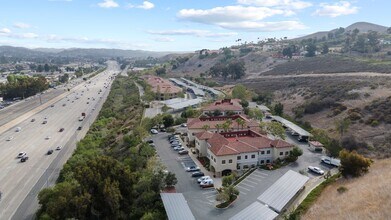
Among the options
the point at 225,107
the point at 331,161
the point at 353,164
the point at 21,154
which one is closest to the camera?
the point at 353,164

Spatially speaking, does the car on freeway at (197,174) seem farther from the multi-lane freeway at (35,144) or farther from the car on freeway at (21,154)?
the car on freeway at (21,154)

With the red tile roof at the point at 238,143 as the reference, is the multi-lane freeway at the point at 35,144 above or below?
below

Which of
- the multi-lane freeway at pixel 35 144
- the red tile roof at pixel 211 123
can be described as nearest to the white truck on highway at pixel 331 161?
the red tile roof at pixel 211 123

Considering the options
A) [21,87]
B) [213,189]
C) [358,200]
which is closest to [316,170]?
[358,200]

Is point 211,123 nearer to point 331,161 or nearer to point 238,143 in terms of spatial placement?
point 238,143

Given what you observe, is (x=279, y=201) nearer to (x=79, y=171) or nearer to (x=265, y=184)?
(x=265, y=184)

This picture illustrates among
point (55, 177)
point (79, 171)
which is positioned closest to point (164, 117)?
point (55, 177)
